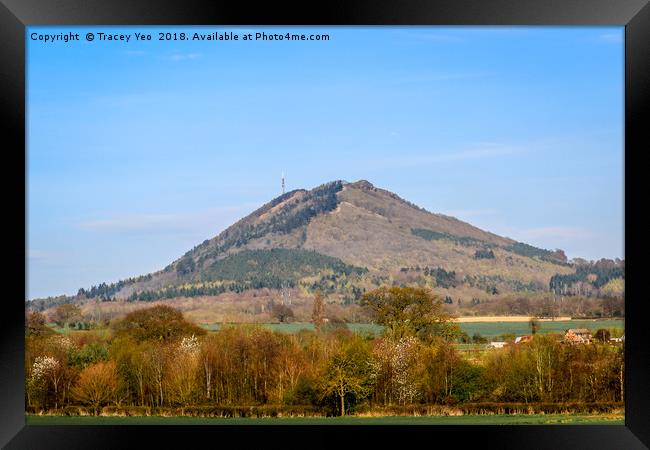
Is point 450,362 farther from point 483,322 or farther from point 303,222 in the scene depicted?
point 303,222

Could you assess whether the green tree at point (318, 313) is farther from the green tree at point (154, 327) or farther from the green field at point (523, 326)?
the green field at point (523, 326)

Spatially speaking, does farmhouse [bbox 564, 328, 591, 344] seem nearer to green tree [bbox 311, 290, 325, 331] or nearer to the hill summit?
green tree [bbox 311, 290, 325, 331]

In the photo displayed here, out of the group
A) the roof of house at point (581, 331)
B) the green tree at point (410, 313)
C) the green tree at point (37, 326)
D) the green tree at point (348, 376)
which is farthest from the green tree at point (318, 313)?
the green tree at point (37, 326)

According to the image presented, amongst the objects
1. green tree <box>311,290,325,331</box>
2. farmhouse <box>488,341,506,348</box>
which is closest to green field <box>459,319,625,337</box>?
farmhouse <box>488,341,506,348</box>

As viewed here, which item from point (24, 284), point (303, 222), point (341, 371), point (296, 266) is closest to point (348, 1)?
point (24, 284)

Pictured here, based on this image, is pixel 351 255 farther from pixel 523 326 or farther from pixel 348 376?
pixel 348 376

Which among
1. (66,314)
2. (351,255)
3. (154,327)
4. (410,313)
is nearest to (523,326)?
(410,313)
